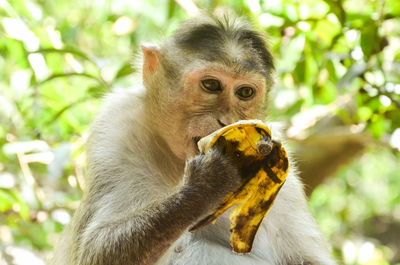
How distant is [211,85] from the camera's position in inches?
136

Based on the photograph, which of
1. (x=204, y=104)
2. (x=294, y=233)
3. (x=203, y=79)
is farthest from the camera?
(x=294, y=233)

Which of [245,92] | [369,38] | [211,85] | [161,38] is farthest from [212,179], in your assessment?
[161,38]

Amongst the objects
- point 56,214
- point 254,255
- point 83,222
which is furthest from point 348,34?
point 56,214

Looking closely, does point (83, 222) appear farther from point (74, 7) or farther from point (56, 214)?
point (74, 7)

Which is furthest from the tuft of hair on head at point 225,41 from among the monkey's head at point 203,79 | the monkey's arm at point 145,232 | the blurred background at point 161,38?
the monkey's arm at point 145,232

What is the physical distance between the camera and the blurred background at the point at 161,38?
14.1 feet

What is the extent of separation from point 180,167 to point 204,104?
→ 0.46m

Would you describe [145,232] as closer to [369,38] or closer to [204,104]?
[204,104]

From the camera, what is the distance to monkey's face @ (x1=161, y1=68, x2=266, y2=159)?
332 centimetres

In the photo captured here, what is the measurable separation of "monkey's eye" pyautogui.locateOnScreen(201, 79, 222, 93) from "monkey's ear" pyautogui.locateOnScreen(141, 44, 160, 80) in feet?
1.78

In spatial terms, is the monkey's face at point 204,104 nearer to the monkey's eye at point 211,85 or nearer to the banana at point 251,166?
the monkey's eye at point 211,85

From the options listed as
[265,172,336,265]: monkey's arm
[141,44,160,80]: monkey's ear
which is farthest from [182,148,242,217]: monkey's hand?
[141,44,160,80]: monkey's ear

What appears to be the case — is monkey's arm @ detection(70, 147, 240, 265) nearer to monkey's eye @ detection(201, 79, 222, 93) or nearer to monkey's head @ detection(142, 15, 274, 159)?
monkey's head @ detection(142, 15, 274, 159)

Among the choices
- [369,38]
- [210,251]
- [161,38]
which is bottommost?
[210,251]
